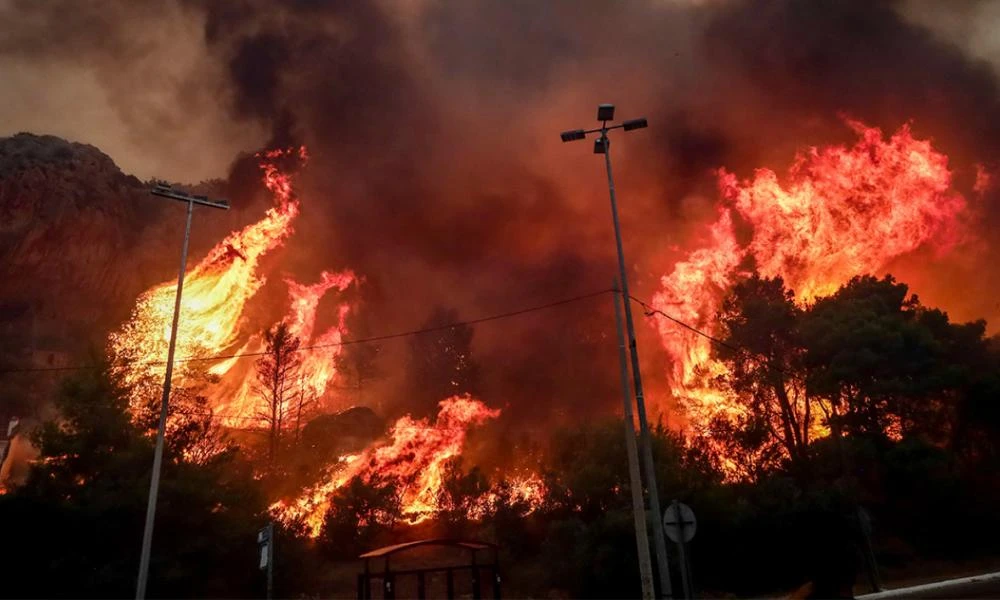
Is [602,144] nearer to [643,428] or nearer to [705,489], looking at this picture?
[643,428]

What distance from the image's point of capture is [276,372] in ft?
180

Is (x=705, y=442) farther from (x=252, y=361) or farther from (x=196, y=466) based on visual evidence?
(x=252, y=361)

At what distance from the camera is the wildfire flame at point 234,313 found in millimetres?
50737

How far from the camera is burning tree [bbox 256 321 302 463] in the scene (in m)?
54.2

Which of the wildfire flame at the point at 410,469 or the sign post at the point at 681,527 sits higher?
the wildfire flame at the point at 410,469

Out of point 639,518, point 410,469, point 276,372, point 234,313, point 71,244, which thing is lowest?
point 639,518

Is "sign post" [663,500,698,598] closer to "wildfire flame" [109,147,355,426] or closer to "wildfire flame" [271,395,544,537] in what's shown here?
"wildfire flame" [271,395,544,537]

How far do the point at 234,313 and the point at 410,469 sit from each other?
21.8 meters

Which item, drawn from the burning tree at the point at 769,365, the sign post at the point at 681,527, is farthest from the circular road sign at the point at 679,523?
the burning tree at the point at 769,365

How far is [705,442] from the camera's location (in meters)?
40.3

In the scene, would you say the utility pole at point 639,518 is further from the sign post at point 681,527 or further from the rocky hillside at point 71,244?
the rocky hillside at point 71,244

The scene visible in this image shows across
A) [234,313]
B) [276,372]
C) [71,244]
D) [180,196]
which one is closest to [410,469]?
[276,372]

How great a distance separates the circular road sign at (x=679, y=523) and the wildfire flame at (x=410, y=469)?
26.1m

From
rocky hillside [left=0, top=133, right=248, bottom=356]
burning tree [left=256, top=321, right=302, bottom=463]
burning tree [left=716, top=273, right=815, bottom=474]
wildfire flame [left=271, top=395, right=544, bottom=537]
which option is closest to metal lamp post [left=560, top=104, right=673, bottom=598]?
wildfire flame [left=271, top=395, right=544, bottom=537]
